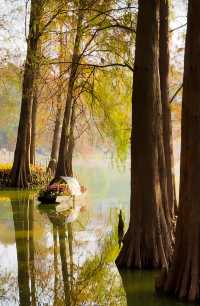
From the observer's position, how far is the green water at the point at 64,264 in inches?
382

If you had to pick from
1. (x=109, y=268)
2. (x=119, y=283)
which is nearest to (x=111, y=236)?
(x=109, y=268)

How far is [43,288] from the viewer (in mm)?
10141

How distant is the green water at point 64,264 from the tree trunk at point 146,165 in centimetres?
49

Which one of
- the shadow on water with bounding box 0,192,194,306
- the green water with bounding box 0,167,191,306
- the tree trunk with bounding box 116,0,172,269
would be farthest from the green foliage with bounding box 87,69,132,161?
the tree trunk with bounding box 116,0,172,269

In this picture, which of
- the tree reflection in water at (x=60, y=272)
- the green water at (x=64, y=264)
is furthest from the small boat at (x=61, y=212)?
the tree reflection in water at (x=60, y=272)

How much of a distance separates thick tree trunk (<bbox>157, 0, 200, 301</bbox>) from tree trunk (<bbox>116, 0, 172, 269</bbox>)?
1913 millimetres

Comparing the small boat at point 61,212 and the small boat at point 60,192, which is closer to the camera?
the small boat at point 61,212

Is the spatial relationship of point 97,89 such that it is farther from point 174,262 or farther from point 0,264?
point 174,262

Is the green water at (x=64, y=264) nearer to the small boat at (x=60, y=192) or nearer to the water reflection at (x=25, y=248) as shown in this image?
the water reflection at (x=25, y=248)

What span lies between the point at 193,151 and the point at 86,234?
22.9 ft

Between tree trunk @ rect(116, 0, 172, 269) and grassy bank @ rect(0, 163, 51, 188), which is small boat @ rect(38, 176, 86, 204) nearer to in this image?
grassy bank @ rect(0, 163, 51, 188)

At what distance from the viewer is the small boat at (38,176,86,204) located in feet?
76.7

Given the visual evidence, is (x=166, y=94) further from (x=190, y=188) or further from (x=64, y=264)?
(x=190, y=188)

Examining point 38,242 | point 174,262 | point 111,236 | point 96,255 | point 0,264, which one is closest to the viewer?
point 174,262
